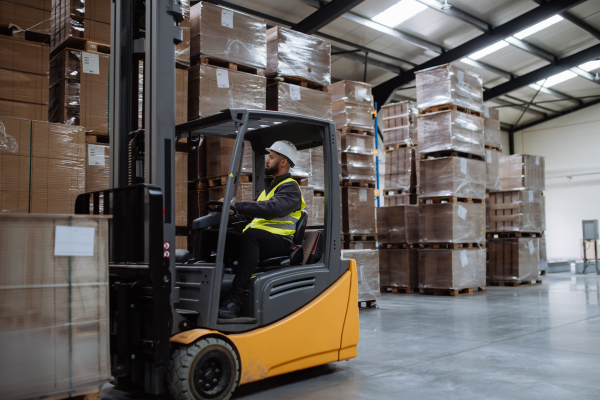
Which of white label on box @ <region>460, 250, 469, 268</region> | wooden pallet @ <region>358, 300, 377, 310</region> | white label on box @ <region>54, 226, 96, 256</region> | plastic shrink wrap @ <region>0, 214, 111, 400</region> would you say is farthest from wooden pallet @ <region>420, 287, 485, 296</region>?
white label on box @ <region>54, 226, 96, 256</region>

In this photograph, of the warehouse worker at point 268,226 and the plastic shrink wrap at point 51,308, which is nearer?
the plastic shrink wrap at point 51,308

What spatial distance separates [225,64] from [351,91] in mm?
3098

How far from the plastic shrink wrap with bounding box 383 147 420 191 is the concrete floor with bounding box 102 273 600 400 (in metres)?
3.52

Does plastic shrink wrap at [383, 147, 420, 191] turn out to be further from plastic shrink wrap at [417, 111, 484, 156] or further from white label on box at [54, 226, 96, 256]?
white label on box at [54, 226, 96, 256]

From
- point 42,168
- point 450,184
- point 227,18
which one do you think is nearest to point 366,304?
point 450,184

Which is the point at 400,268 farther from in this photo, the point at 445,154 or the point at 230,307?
the point at 230,307

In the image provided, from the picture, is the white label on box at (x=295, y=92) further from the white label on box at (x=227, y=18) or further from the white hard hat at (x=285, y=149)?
the white hard hat at (x=285, y=149)

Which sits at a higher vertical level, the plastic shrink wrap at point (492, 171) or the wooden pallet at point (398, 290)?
the plastic shrink wrap at point (492, 171)

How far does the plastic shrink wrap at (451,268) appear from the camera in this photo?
866cm

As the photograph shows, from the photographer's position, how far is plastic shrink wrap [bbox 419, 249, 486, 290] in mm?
8664

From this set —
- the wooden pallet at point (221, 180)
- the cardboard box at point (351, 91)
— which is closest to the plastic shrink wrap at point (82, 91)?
the wooden pallet at point (221, 180)

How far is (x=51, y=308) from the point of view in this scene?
7.68 ft

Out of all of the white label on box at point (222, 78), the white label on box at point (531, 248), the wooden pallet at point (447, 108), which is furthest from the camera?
the white label on box at point (531, 248)

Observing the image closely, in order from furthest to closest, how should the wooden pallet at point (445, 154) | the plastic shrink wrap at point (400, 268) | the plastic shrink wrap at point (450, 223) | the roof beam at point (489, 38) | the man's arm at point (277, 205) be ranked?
the roof beam at point (489, 38)
the plastic shrink wrap at point (400, 268)
the wooden pallet at point (445, 154)
the plastic shrink wrap at point (450, 223)
the man's arm at point (277, 205)
